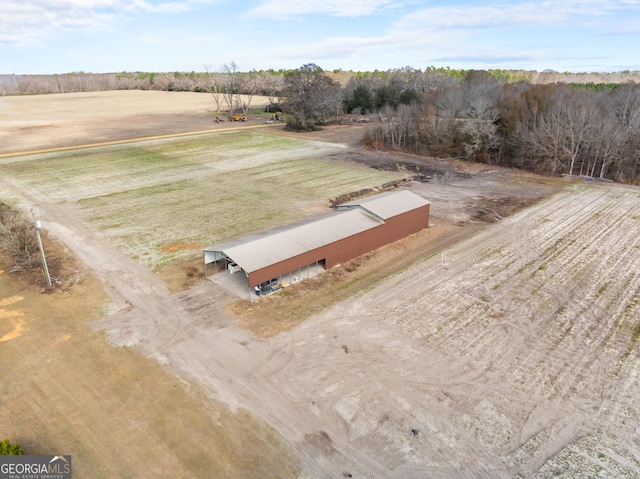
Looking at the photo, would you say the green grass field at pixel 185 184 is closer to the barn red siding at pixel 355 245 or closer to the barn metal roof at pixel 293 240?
the barn metal roof at pixel 293 240

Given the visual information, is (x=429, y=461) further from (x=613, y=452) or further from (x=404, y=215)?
(x=404, y=215)

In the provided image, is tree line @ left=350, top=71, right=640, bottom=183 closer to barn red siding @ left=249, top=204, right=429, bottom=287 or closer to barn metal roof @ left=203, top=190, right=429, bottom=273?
barn red siding @ left=249, top=204, right=429, bottom=287

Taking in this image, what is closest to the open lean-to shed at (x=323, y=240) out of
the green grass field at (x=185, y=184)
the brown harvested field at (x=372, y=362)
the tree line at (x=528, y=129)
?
the brown harvested field at (x=372, y=362)

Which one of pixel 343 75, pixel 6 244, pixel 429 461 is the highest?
pixel 343 75

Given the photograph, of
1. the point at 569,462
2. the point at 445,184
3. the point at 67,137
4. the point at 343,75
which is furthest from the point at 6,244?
the point at 343,75

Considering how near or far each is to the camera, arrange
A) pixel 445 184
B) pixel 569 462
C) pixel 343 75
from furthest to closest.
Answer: pixel 343 75, pixel 445 184, pixel 569 462
